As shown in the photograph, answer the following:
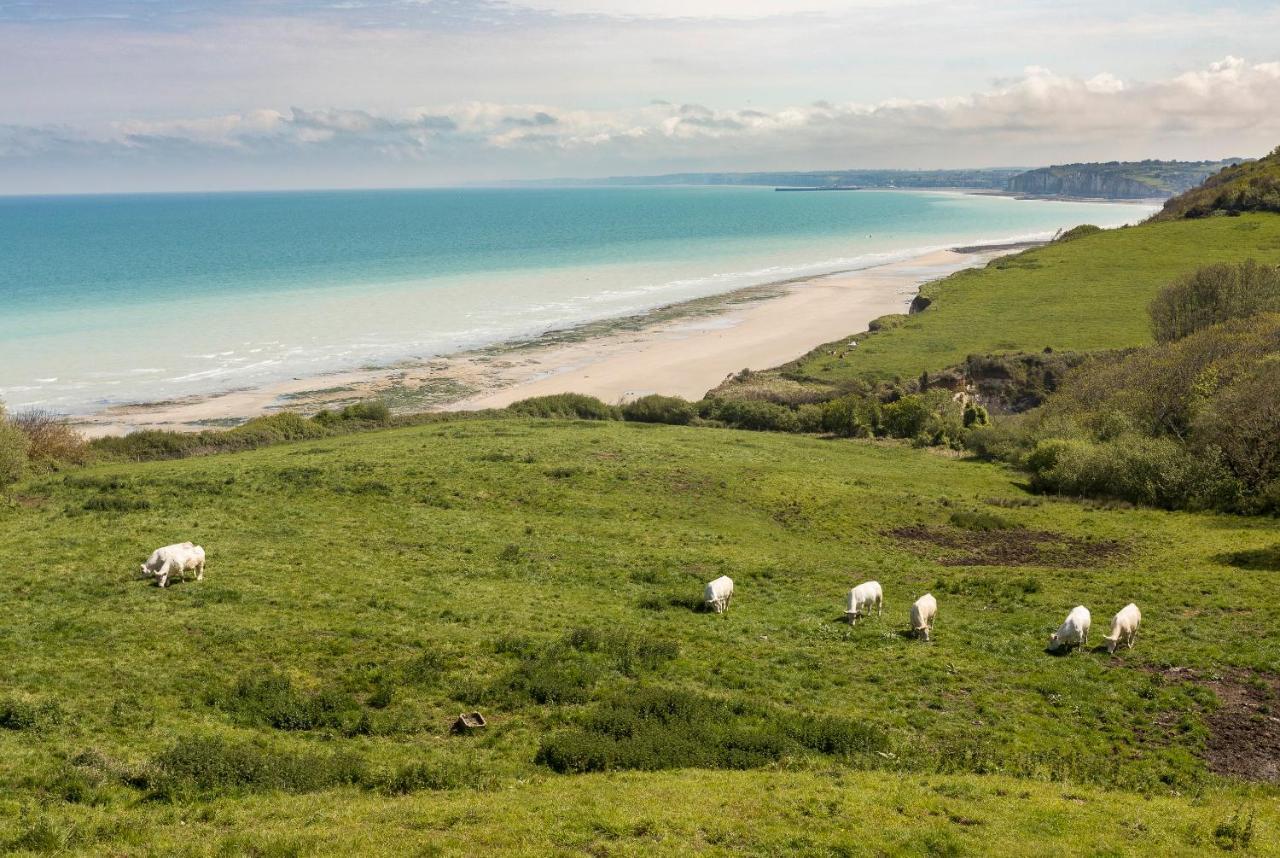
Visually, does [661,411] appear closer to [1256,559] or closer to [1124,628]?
[1256,559]

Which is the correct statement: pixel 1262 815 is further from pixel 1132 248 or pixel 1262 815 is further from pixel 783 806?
pixel 1132 248

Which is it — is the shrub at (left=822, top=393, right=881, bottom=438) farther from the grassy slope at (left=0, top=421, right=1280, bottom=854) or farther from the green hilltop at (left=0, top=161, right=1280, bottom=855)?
the grassy slope at (left=0, top=421, right=1280, bottom=854)

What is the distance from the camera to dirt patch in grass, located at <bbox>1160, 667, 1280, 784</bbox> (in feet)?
54.0

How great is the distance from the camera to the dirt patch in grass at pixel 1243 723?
16469 millimetres

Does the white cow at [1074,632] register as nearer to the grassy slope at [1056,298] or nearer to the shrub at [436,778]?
the shrub at [436,778]

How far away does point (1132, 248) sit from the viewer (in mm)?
106000

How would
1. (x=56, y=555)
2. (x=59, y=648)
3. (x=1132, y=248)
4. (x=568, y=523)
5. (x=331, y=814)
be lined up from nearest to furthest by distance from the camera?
(x=331, y=814) < (x=59, y=648) < (x=56, y=555) < (x=568, y=523) < (x=1132, y=248)

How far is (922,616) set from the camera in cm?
2275

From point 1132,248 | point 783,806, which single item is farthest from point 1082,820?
point 1132,248

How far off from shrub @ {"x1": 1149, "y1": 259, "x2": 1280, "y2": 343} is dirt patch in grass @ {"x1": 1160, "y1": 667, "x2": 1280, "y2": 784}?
45884mm

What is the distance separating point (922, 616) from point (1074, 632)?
11.3ft

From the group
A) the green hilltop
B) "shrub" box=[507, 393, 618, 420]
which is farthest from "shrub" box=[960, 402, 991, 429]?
"shrub" box=[507, 393, 618, 420]

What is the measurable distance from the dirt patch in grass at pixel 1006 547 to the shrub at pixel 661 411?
27272 mm

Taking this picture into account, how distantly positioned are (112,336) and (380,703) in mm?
87492
